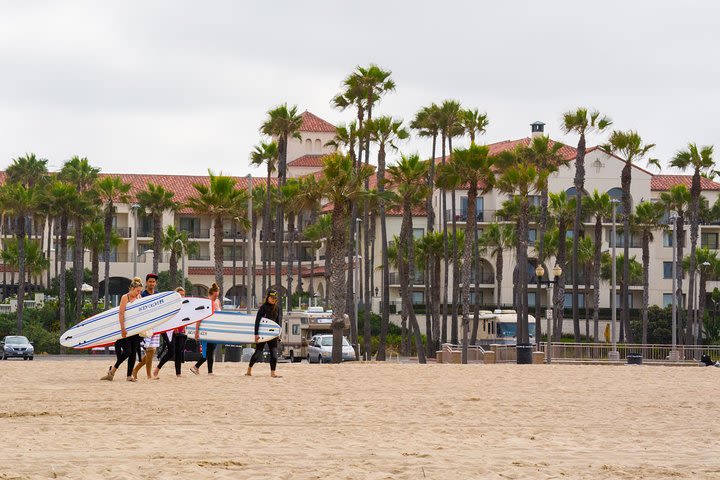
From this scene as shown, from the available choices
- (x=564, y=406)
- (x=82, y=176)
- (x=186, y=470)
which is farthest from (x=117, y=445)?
(x=82, y=176)

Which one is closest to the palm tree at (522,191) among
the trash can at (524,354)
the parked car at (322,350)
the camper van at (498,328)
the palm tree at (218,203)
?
the camper van at (498,328)

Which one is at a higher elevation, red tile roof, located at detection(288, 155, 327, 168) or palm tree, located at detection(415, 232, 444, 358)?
red tile roof, located at detection(288, 155, 327, 168)

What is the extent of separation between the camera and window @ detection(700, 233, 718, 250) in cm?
9569

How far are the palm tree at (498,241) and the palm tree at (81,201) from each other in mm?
25928

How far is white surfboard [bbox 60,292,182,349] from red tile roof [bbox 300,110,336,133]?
293ft

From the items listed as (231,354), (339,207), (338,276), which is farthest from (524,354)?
(231,354)

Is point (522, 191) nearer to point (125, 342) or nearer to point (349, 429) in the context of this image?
point (125, 342)

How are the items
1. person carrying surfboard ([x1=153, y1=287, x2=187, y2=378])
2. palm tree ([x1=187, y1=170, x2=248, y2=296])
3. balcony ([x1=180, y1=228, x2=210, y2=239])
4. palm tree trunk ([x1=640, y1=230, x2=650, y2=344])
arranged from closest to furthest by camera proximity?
person carrying surfboard ([x1=153, y1=287, x2=187, y2=378]), palm tree ([x1=187, y1=170, x2=248, y2=296]), palm tree trunk ([x1=640, y1=230, x2=650, y2=344]), balcony ([x1=180, y1=228, x2=210, y2=239])

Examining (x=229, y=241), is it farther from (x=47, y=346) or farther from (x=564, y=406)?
(x=564, y=406)

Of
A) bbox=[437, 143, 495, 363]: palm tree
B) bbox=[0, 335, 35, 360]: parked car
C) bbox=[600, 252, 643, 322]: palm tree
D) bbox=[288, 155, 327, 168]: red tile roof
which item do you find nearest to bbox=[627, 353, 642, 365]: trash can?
bbox=[437, 143, 495, 363]: palm tree

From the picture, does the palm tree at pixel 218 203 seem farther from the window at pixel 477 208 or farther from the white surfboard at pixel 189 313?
the white surfboard at pixel 189 313

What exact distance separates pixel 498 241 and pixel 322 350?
37.4 metres

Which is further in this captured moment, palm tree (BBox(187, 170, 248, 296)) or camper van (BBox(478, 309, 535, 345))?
camper van (BBox(478, 309, 535, 345))

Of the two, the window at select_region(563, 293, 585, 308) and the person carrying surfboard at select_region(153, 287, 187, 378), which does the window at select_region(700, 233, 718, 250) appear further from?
the person carrying surfboard at select_region(153, 287, 187, 378)
